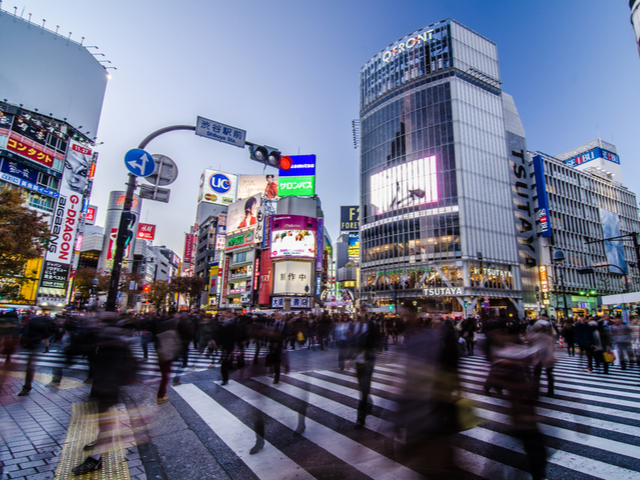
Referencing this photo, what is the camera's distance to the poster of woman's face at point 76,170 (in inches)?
1726

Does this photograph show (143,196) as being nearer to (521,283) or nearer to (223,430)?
(223,430)

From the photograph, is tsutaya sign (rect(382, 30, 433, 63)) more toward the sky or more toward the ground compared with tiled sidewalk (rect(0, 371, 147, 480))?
more toward the sky

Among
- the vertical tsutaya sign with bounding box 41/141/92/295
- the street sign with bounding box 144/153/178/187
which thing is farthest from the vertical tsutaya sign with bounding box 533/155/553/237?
the vertical tsutaya sign with bounding box 41/141/92/295

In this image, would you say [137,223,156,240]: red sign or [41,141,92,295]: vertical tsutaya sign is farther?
[137,223,156,240]: red sign

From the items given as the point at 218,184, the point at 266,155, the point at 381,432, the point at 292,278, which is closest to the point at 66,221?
the point at 292,278

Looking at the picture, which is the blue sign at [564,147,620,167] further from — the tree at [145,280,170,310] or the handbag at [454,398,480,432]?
the handbag at [454,398,480,432]

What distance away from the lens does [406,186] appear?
59.8 m

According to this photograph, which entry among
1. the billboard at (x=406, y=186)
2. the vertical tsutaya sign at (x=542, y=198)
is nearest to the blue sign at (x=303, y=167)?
the billboard at (x=406, y=186)

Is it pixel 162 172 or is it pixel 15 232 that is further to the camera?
pixel 15 232

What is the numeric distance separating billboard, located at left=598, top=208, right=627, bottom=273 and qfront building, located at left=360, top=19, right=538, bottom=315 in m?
16.1

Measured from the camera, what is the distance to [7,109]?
131 ft

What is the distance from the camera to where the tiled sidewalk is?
4.05 meters

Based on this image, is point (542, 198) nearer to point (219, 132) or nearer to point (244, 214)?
point (244, 214)

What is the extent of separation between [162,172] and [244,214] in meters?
57.7
